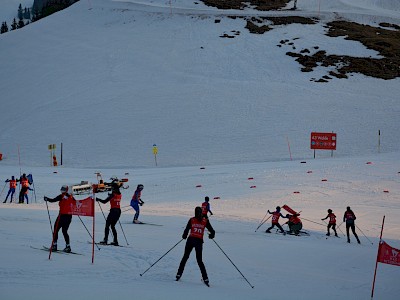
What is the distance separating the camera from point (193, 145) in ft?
129

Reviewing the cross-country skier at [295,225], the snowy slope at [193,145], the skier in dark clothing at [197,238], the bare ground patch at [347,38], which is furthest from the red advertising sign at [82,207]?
the bare ground patch at [347,38]

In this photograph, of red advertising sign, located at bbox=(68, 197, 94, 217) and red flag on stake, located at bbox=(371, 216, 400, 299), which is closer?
red flag on stake, located at bbox=(371, 216, 400, 299)

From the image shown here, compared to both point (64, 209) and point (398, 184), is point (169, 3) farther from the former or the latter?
point (64, 209)

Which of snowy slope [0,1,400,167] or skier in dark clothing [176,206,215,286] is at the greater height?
snowy slope [0,1,400,167]

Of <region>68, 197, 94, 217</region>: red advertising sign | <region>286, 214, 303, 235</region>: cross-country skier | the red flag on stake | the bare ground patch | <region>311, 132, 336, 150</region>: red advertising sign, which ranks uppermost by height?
the bare ground patch

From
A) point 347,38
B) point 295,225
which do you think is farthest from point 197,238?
point 347,38

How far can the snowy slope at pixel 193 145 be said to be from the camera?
10891 millimetres

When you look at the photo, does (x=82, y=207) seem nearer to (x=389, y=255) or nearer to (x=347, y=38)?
(x=389, y=255)

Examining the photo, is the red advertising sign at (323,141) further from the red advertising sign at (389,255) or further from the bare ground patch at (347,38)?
the red advertising sign at (389,255)

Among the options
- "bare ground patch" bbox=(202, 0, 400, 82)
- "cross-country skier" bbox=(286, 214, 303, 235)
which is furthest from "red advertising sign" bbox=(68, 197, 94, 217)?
"bare ground patch" bbox=(202, 0, 400, 82)

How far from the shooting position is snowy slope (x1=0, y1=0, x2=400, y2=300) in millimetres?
10891

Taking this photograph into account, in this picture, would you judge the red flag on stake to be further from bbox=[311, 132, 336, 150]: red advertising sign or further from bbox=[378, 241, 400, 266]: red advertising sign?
bbox=[311, 132, 336, 150]: red advertising sign

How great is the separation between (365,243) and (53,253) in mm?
8743

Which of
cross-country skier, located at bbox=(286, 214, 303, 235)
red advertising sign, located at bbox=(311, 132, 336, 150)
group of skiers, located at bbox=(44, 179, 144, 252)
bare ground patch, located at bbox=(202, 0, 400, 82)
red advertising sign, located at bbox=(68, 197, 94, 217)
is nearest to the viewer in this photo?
red advertising sign, located at bbox=(68, 197, 94, 217)
